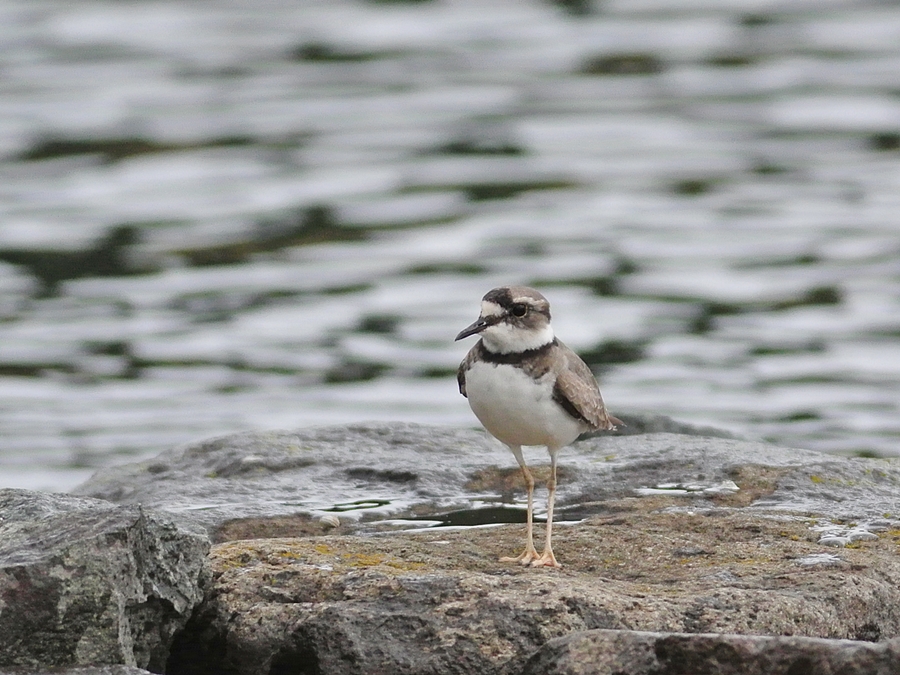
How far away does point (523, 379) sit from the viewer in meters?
7.71

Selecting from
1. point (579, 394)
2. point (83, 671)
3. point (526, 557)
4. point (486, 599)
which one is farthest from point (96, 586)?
point (579, 394)

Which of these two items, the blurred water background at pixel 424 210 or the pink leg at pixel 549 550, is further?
the blurred water background at pixel 424 210

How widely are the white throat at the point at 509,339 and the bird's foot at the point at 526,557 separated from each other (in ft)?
3.18

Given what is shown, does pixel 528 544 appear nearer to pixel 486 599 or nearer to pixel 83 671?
pixel 486 599

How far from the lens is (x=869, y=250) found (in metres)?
17.9

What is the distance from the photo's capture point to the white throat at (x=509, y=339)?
7.79 m

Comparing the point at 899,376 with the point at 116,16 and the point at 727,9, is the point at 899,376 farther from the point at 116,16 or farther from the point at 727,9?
the point at 116,16

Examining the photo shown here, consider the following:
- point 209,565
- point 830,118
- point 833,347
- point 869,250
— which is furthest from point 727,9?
point 209,565

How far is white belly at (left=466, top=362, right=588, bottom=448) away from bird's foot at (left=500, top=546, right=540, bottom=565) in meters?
0.58

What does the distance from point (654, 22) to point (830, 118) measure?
427 centimetres

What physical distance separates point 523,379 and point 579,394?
309 millimetres

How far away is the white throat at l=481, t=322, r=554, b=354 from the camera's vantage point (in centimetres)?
779

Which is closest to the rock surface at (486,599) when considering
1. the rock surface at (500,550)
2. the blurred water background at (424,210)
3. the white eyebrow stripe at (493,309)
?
the rock surface at (500,550)

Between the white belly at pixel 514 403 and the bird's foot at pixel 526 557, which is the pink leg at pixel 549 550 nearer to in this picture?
the bird's foot at pixel 526 557
